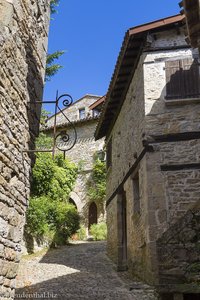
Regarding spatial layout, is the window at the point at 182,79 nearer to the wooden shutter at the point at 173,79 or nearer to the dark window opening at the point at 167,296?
the wooden shutter at the point at 173,79

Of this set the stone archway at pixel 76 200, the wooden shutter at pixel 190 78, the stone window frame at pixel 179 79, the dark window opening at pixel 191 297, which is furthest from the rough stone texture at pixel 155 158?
the stone archway at pixel 76 200

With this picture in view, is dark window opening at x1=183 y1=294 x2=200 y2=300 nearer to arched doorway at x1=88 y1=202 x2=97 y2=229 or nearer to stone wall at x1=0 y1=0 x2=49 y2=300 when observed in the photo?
stone wall at x1=0 y1=0 x2=49 y2=300

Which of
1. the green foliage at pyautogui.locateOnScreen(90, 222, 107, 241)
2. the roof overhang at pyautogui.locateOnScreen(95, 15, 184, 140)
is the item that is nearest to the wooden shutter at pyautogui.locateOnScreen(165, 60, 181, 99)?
the roof overhang at pyautogui.locateOnScreen(95, 15, 184, 140)

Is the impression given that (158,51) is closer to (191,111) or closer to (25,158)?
(191,111)

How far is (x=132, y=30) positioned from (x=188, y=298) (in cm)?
703

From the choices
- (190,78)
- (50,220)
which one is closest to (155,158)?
(190,78)

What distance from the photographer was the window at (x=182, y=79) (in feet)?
28.3

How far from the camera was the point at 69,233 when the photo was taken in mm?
14531

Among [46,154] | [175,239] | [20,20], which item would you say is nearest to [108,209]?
[46,154]

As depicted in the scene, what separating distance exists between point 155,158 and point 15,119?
4.36m

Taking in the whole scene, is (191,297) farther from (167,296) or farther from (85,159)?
(85,159)

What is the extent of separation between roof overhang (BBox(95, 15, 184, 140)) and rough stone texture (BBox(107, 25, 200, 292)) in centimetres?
34

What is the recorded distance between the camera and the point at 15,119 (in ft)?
15.4

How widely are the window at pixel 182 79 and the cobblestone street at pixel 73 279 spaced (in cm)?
478
